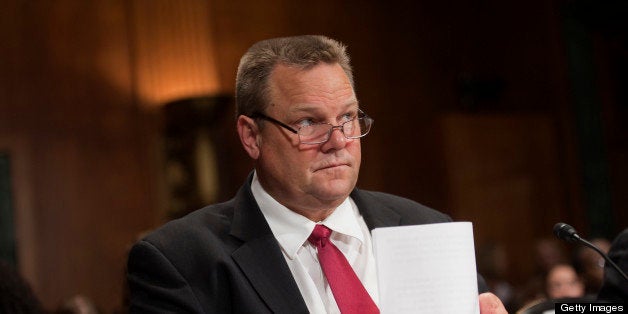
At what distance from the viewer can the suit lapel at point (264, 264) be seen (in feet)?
8.43

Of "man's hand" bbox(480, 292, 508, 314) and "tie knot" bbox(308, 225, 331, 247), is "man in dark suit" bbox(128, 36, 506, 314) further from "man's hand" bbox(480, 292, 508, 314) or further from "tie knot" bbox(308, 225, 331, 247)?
"man's hand" bbox(480, 292, 508, 314)

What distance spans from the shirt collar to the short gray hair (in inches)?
10.4

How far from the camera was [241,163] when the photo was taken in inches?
350

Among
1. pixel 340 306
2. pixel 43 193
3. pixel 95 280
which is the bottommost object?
pixel 95 280

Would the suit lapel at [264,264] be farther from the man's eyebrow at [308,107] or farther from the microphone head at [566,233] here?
the microphone head at [566,233]

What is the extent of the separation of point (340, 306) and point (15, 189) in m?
5.68

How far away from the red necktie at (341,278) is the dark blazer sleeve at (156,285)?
14.7 inches

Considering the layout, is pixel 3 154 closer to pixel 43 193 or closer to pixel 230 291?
pixel 43 193

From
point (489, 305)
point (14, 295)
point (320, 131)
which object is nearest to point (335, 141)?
point (320, 131)

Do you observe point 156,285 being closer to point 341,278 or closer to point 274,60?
point 341,278

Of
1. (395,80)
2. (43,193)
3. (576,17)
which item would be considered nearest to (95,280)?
(43,193)

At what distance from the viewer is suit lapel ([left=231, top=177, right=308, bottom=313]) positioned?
2.57 metres

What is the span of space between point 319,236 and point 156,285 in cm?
47

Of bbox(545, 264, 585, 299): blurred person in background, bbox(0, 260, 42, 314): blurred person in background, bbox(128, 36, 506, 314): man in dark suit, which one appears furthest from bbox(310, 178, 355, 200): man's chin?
bbox(545, 264, 585, 299): blurred person in background
